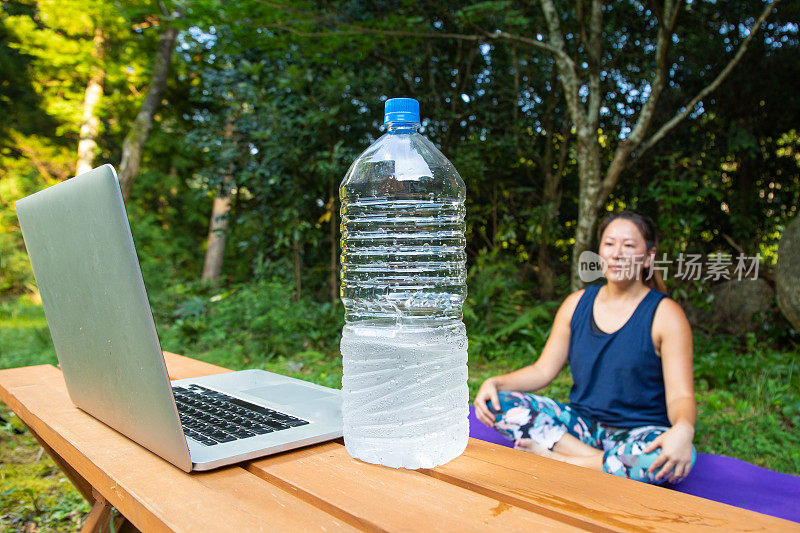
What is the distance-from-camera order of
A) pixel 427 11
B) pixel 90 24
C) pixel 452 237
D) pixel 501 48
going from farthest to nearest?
pixel 90 24, pixel 501 48, pixel 427 11, pixel 452 237

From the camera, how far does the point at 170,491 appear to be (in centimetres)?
87

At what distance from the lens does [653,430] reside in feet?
6.75

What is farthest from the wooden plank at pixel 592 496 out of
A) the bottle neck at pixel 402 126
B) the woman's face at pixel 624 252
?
the woman's face at pixel 624 252

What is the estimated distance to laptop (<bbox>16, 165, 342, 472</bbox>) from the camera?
861mm

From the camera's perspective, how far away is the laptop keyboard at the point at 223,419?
1092 millimetres

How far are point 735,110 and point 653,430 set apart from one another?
18.4ft

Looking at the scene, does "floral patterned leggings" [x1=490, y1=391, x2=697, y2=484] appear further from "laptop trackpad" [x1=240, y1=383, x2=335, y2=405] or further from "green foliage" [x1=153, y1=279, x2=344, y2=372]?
"green foliage" [x1=153, y1=279, x2=344, y2=372]

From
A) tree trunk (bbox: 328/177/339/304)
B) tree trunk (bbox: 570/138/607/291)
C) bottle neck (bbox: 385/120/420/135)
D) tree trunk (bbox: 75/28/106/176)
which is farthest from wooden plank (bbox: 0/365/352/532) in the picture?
tree trunk (bbox: 75/28/106/176)

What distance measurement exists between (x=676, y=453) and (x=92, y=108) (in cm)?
1017

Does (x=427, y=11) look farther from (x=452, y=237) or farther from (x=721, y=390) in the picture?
(x=452, y=237)

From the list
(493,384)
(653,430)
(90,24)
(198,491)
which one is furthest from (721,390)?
(90,24)

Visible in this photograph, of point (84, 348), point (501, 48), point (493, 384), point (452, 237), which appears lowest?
point (493, 384)

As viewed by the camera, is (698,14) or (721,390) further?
(698,14)

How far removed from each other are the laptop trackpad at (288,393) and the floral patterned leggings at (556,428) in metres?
0.93
